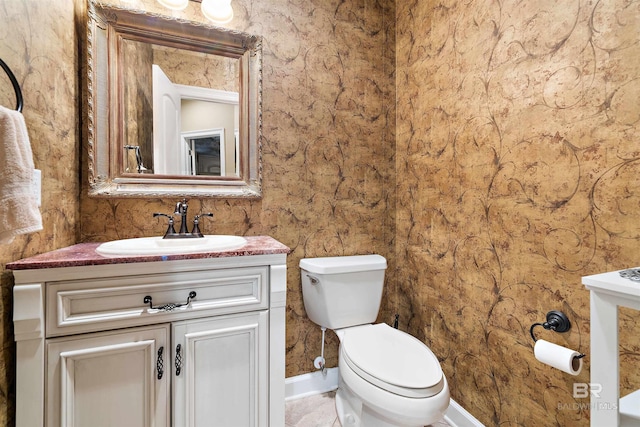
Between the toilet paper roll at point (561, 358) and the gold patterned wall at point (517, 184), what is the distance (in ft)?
0.41

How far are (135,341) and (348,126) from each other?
1.46 meters

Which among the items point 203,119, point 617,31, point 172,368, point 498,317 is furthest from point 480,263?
point 203,119

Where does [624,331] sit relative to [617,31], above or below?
below

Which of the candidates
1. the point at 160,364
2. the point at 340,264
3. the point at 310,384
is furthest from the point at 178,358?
the point at 310,384

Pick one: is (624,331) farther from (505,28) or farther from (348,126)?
(348,126)

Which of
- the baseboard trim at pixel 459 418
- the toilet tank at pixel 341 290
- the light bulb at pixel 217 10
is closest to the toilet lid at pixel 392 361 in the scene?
the toilet tank at pixel 341 290

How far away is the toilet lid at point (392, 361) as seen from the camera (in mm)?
1000

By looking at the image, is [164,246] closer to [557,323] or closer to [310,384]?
[310,384]

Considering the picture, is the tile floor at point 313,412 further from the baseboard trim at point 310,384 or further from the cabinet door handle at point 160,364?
the cabinet door handle at point 160,364

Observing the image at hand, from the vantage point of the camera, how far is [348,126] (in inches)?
67.7

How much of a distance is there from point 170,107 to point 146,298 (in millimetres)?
947

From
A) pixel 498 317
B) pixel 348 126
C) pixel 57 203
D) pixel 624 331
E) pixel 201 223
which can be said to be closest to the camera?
pixel 624 331

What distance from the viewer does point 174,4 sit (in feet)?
4.46

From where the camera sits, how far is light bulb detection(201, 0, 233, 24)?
4.59 feet
